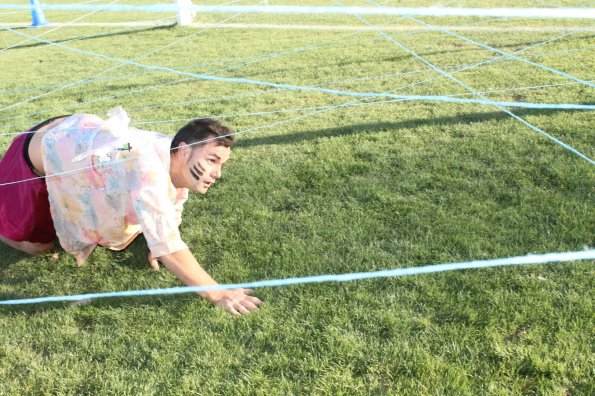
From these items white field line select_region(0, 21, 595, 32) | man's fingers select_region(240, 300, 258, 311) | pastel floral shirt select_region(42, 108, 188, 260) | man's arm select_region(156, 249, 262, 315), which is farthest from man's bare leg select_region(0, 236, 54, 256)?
white field line select_region(0, 21, 595, 32)

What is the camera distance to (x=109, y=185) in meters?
2.26

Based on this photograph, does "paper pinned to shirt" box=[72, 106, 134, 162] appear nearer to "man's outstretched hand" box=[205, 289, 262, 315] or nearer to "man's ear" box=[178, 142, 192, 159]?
"man's ear" box=[178, 142, 192, 159]

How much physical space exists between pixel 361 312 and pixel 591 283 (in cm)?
99

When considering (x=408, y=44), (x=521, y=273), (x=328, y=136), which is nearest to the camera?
(x=521, y=273)

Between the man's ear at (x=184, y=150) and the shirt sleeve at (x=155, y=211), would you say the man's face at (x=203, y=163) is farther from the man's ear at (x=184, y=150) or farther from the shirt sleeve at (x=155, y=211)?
→ the shirt sleeve at (x=155, y=211)

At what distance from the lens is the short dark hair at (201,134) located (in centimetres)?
210

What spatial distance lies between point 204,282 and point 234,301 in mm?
189

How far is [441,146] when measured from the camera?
356 centimetres

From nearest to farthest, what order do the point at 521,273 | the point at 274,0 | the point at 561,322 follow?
1. the point at 561,322
2. the point at 521,273
3. the point at 274,0

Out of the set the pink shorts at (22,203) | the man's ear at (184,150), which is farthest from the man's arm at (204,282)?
the pink shorts at (22,203)

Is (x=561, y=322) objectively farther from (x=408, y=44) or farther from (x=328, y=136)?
(x=408, y=44)

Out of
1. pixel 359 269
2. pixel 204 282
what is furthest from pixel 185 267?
pixel 359 269

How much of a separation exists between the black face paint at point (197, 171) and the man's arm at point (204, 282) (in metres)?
0.31

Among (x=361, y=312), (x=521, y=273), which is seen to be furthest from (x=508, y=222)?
(x=361, y=312)
